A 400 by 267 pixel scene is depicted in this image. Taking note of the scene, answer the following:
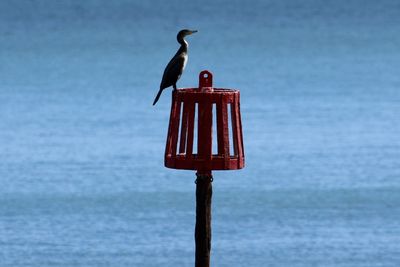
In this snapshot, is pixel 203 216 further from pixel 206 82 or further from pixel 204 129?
pixel 206 82

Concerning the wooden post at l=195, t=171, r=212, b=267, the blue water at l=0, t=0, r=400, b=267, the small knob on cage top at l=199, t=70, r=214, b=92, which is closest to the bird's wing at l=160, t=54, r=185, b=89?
the small knob on cage top at l=199, t=70, r=214, b=92

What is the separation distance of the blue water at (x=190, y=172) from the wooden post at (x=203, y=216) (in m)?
6.96

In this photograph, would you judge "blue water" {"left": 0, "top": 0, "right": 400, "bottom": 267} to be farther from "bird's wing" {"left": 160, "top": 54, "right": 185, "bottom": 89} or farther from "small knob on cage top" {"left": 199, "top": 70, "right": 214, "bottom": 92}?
"small knob on cage top" {"left": 199, "top": 70, "right": 214, "bottom": 92}

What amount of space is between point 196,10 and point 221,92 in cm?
6596

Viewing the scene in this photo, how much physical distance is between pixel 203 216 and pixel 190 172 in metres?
15.6

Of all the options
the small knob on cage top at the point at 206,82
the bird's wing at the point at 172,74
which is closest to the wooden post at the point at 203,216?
the small knob on cage top at the point at 206,82

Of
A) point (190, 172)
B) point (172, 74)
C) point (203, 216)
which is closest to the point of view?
point (203, 216)

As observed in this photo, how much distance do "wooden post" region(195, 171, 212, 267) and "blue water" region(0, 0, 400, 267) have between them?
6.96 metres

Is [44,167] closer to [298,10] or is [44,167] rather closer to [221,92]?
[221,92]

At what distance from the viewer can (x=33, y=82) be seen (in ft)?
152

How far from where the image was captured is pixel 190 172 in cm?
2981

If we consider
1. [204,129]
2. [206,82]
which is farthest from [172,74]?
[204,129]

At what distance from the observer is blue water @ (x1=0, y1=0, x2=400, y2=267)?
22719 millimetres

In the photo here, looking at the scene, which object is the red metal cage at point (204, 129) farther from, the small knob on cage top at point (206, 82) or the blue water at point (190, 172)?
the blue water at point (190, 172)
